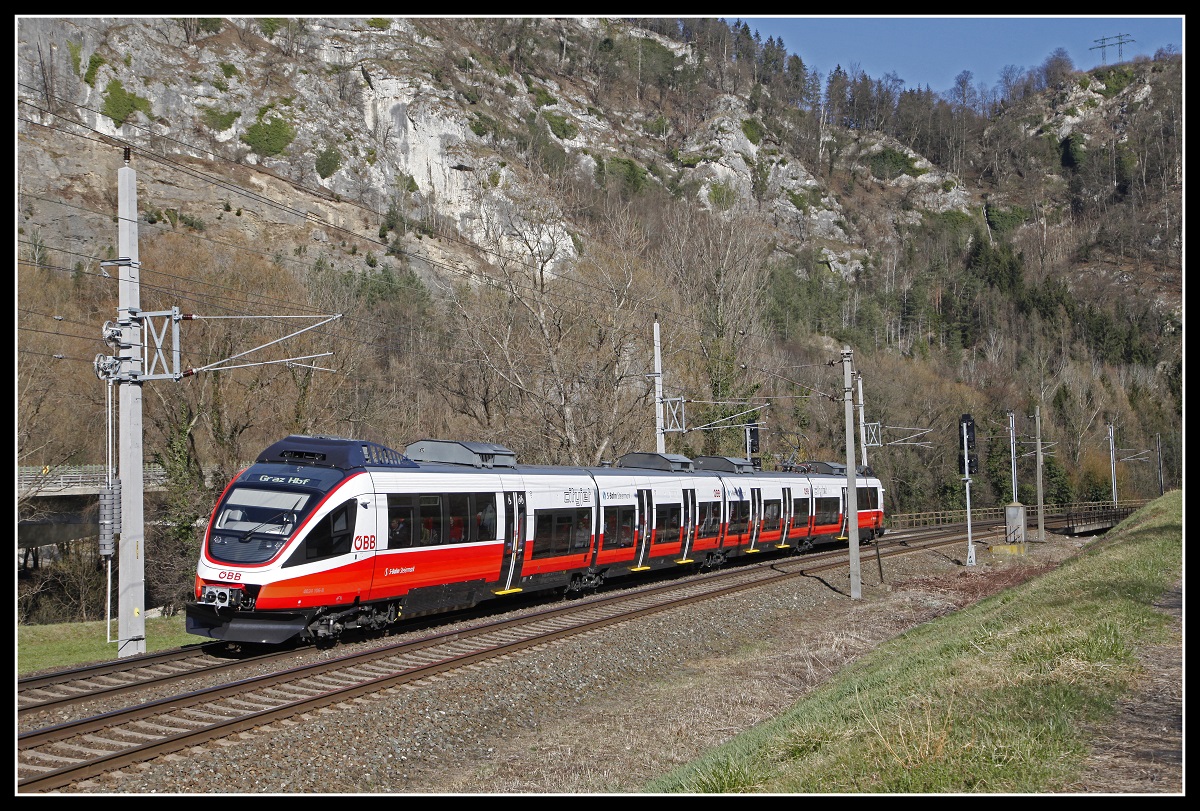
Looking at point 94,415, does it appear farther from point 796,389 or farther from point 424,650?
point 796,389

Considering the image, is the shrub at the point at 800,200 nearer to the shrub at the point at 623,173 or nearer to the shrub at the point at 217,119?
the shrub at the point at 623,173

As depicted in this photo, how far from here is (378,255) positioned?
104m

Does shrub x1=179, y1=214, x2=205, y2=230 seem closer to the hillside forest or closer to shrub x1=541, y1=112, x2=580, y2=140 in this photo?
the hillside forest

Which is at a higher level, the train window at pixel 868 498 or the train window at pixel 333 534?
the train window at pixel 333 534

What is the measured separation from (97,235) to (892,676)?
96.4 metres

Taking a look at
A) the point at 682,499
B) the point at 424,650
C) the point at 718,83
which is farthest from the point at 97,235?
the point at 718,83

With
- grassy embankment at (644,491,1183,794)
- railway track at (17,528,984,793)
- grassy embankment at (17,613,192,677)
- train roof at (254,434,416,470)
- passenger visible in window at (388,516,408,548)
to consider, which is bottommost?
grassy embankment at (17,613,192,677)

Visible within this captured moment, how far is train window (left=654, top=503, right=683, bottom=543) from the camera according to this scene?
26438mm

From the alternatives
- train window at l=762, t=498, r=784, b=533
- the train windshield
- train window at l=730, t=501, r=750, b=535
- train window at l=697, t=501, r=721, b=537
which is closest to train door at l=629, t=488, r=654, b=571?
train window at l=697, t=501, r=721, b=537

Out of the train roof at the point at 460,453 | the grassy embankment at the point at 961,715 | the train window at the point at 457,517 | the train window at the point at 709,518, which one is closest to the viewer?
the grassy embankment at the point at 961,715

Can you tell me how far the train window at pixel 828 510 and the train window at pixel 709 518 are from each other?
9.47 meters

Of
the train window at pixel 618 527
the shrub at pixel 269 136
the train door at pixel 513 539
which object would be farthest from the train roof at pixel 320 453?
the shrub at pixel 269 136

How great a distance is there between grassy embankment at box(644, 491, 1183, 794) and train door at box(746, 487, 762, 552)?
1546 centimetres

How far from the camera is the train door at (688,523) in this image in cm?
2789
